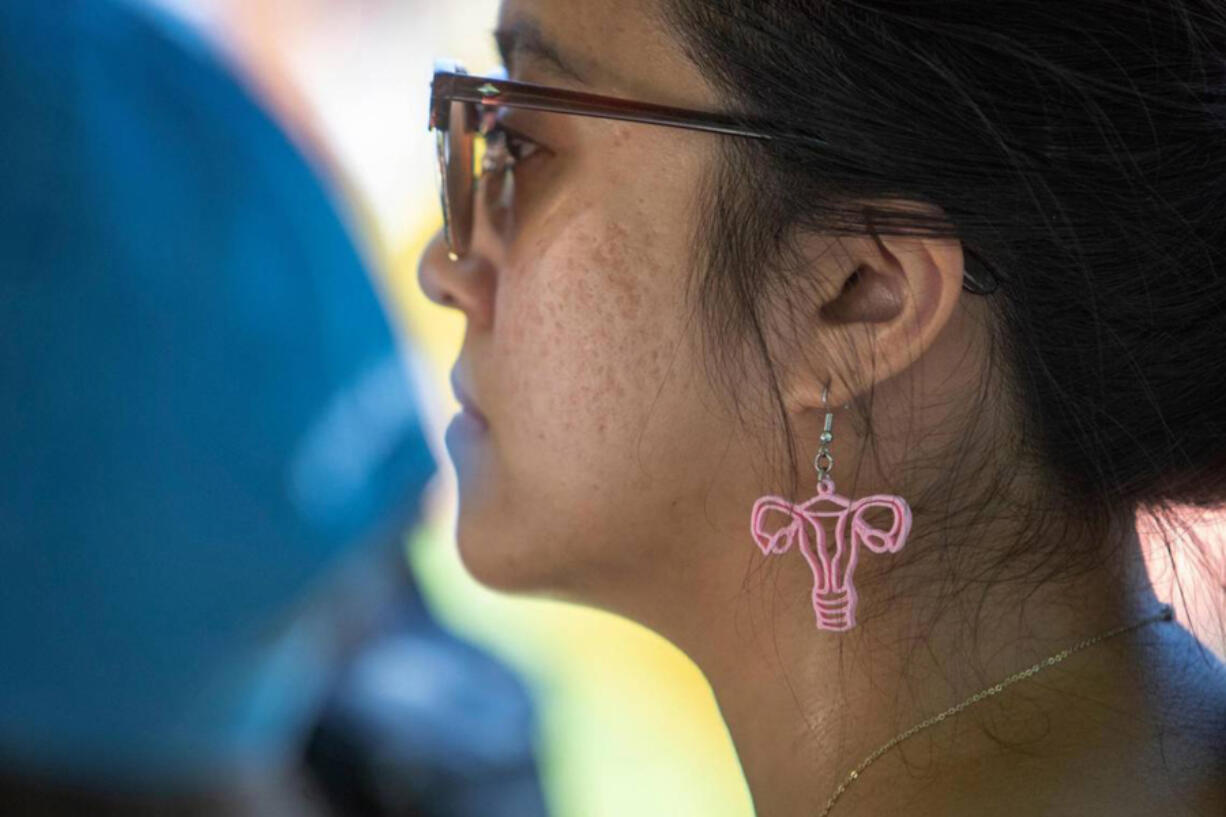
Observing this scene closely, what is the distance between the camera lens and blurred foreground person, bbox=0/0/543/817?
1.30 meters

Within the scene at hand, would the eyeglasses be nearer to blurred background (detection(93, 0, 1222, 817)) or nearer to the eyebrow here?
the eyebrow

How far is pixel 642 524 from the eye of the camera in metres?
0.95

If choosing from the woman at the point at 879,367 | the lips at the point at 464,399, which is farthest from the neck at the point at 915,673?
the lips at the point at 464,399

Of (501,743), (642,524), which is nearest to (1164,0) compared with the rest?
(642,524)

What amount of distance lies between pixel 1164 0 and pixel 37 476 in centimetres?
118

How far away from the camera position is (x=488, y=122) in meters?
0.99

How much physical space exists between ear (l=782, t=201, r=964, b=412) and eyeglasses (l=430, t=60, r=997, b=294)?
0.03 metres

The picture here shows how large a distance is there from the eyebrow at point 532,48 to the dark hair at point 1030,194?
0.32 ft

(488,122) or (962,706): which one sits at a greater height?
(488,122)

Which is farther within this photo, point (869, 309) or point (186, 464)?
point (186, 464)

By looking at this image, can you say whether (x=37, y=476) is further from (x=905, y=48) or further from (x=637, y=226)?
(x=905, y=48)

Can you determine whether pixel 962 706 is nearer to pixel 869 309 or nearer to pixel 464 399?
pixel 869 309

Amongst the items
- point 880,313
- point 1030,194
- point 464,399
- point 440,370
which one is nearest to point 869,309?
point 880,313

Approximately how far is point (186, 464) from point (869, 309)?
88cm
